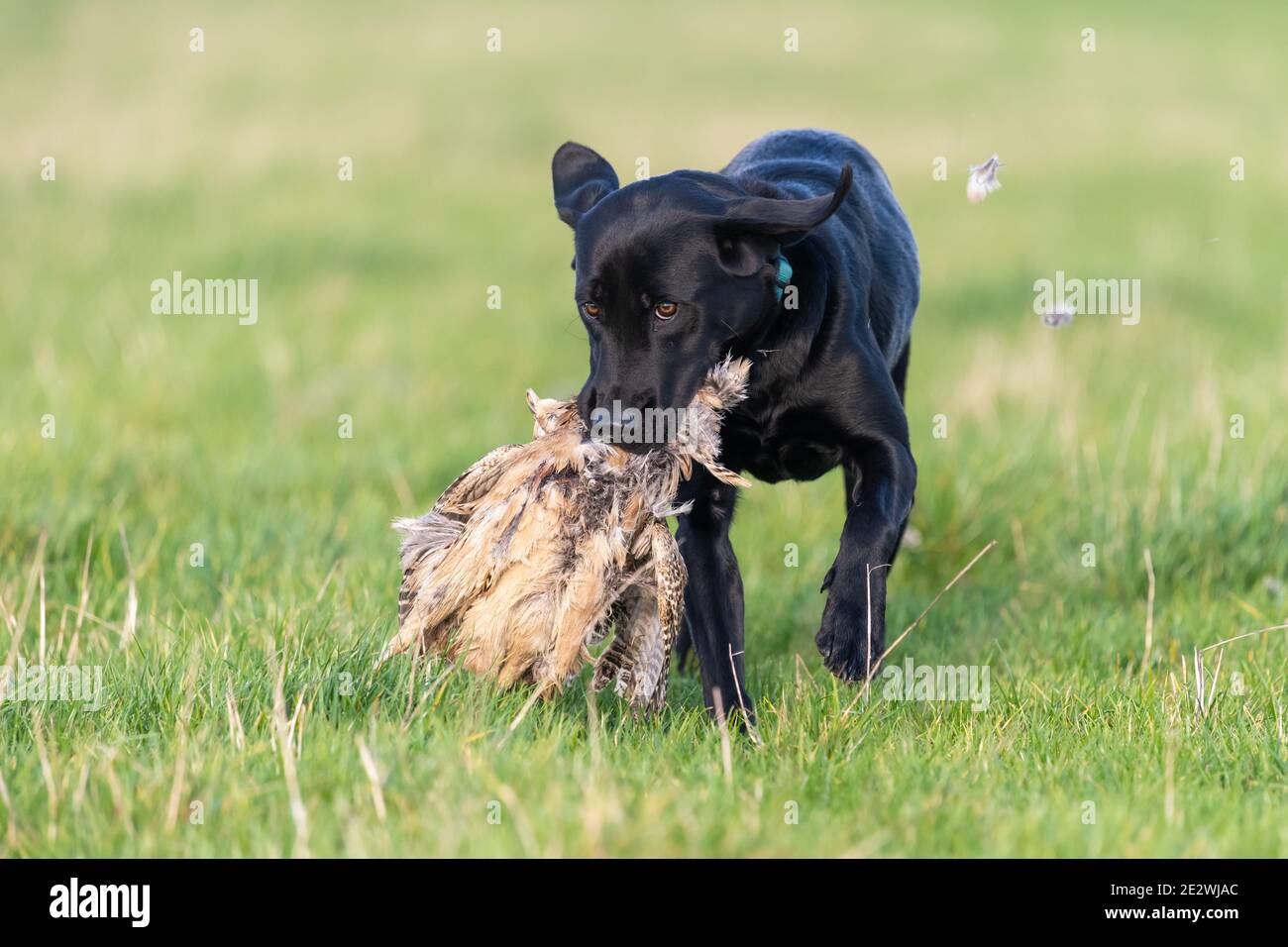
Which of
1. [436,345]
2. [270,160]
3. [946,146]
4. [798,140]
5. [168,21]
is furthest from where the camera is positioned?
[168,21]

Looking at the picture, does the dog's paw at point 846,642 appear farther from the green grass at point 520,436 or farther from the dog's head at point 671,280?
the dog's head at point 671,280

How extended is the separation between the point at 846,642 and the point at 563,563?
0.81 m

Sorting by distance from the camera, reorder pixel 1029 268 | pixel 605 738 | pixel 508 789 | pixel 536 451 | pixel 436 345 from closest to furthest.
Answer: pixel 508 789 < pixel 605 738 < pixel 536 451 < pixel 436 345 < pixel 1029 268

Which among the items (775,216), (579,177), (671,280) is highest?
(579,177)

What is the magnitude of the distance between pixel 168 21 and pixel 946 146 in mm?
10898

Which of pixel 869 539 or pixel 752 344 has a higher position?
pixel 752 344

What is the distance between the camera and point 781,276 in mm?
3928

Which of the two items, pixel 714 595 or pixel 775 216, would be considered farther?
pixel 714 595

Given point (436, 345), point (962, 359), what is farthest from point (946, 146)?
point (436, 345)

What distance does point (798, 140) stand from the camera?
5.02 metres

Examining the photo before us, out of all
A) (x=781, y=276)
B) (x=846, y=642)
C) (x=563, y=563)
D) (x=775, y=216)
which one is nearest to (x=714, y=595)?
(x=846, y=642)

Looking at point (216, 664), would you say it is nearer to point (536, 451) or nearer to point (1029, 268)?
point (536, 451)

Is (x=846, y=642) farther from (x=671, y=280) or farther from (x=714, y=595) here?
(x=671, y=280)

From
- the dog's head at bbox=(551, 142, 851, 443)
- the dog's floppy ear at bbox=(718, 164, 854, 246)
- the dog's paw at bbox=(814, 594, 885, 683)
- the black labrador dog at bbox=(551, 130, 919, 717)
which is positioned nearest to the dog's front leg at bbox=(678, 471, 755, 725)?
the black labrador dog at bbox=(551, 130, 919, 717)
